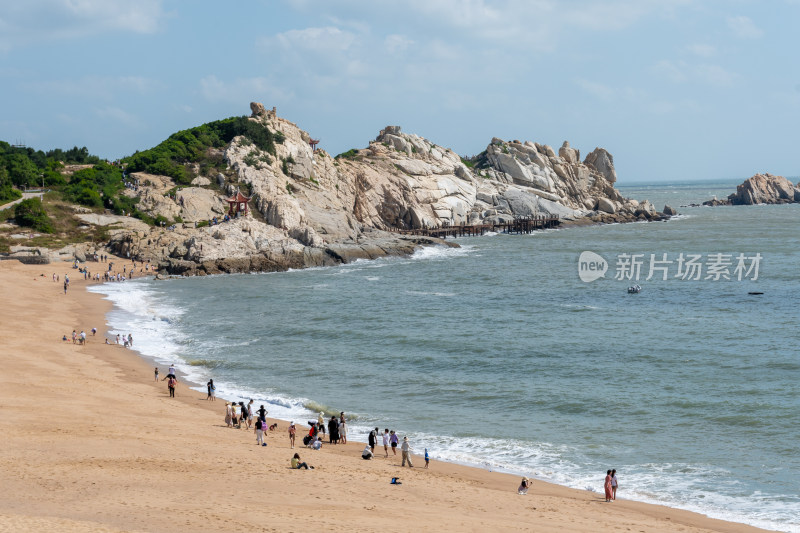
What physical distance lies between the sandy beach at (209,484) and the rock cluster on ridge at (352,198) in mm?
43237

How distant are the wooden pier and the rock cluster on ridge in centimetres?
230

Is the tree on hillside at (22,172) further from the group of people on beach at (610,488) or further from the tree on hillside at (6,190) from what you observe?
the group of people on beach at (610,488)

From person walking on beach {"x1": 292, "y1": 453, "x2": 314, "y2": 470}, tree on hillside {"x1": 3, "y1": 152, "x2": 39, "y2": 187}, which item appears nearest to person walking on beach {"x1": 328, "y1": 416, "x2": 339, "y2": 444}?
person walking on beach {"x1": 292, "y1": 453, "x2": 314, "y2": 470}

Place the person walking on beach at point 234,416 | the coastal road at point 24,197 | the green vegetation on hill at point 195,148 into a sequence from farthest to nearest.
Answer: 1. the green vegetation on hill at point 195,148
2. the coastal road at point 24,197
3. the person walking on beach at point 234,416

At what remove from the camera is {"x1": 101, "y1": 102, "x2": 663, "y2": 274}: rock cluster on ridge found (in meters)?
73.8

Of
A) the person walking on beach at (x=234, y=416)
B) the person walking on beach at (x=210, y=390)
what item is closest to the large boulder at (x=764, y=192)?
the person walking on beach at (x=210, y=390)

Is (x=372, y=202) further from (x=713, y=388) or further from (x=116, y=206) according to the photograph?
(x=713, y=388)

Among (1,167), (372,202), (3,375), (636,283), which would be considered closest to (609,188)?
(372,202)

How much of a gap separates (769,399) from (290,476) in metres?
19.0

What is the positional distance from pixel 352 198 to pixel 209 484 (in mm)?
80335

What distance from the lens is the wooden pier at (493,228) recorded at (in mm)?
101562

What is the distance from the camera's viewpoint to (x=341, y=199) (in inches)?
3718

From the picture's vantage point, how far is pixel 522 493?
20.3 m

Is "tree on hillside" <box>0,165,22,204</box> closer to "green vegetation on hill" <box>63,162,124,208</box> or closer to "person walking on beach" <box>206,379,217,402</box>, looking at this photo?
"green vegetation on hill" <box>63,162,124,208</box>
